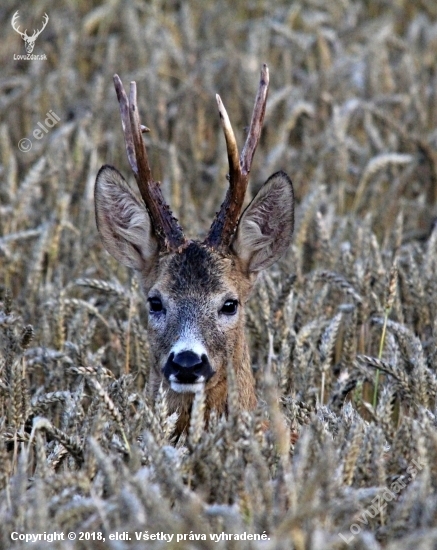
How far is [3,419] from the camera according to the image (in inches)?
224

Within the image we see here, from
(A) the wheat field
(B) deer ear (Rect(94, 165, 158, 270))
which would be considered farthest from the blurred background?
(B) deer ear (Rect(94, 165, 158, 270))

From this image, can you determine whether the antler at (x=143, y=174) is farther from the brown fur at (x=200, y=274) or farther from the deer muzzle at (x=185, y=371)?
the deer muzzle at (x=185, y=371)

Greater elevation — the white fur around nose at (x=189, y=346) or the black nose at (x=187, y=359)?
the white fur around nose at (x=189, y=346)

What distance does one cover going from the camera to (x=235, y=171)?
638 cm

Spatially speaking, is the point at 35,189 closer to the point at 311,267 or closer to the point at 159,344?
the point at 311,267

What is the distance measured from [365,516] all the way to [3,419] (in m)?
1.96

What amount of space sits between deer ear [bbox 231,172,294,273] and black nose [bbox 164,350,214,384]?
1.07 meters

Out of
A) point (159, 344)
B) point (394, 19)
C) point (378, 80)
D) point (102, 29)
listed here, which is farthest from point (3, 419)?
point (394, 19)

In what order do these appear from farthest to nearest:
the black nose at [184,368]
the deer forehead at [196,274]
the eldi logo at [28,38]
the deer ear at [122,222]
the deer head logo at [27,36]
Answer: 1. the deer head logo at [27,36]
2. the eldi logo at [28,38]
3. the deer ear at [122,222]
4. the deer forehead at [196,274]
5. the black nose at [184,368]

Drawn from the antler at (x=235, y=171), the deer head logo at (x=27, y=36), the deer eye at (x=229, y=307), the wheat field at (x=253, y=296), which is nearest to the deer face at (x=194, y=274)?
the deer eye at (x=229, y=307)

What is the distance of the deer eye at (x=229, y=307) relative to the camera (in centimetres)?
654

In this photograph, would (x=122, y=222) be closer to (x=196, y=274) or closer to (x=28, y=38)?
(x=196, y=274)

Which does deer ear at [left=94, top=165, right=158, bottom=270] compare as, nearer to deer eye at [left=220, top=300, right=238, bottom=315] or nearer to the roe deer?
the roe deer

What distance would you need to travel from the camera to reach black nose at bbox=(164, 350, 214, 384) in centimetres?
591
